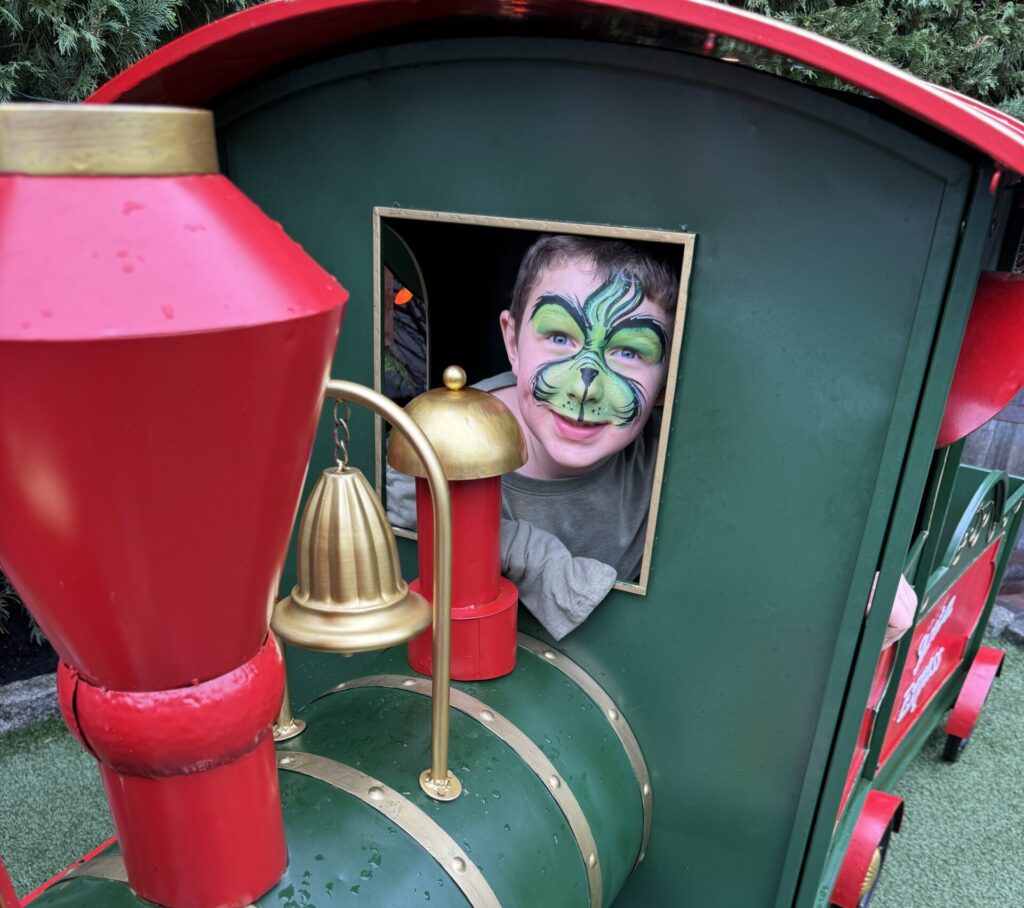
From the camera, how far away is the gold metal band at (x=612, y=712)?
5.72ft

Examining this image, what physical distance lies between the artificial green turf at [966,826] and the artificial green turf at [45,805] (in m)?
2.48

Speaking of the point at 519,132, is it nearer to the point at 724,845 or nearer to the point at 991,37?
the point at 724,845

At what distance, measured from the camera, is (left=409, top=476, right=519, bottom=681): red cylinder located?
1.56 meters

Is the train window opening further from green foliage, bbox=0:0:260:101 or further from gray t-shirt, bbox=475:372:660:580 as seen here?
green foliage, bbox=0:0:260:101

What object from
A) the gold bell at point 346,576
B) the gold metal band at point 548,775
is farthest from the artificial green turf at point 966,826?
the gold bell at point 346,576

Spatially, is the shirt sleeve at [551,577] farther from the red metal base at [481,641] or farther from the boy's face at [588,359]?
the boy's face at [588,359]

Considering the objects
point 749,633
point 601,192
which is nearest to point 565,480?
point 749,633

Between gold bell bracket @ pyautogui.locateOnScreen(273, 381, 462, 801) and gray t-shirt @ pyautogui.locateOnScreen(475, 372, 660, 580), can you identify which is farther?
gray t-shirt @ pyautogui.locateOnScreen(475, 372, 660, 580)

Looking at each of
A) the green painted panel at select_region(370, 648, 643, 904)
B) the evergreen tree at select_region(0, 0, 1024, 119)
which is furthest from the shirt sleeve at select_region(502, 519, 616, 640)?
the evergreen tree at select_region(0, 0, 1024, 119)

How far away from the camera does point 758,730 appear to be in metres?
1.64

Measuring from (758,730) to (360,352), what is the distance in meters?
1.11

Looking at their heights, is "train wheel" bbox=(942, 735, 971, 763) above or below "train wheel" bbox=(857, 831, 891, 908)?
below

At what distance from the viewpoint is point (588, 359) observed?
1.56 metres

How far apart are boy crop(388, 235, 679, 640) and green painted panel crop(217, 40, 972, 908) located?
0.25 feet
